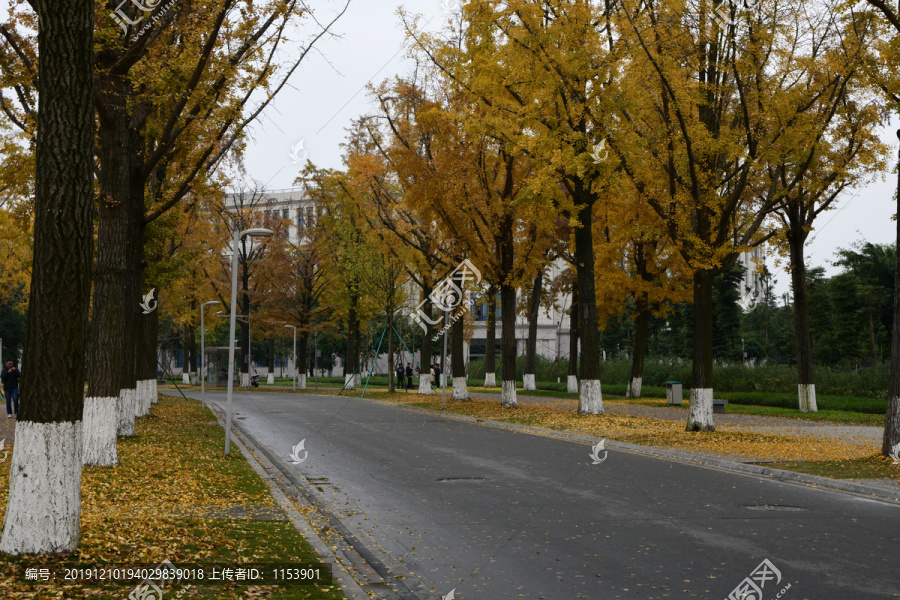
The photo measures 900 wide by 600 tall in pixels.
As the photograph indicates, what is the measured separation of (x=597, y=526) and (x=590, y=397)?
17.1 metres

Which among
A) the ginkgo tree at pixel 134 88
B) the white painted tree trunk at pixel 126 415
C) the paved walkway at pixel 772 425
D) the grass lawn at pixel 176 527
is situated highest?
the ginkgo tree at pixel 134 88

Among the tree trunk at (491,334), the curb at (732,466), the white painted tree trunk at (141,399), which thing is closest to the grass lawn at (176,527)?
the curb at (732,466)

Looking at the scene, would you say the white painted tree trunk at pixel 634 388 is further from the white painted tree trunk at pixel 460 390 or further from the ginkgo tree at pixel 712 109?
the ginkgo tree at pixel 712 109

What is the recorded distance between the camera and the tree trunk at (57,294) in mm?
7027

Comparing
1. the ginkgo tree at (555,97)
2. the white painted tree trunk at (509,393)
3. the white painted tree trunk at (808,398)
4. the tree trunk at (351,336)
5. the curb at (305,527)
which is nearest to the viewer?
the curb at (305,527)

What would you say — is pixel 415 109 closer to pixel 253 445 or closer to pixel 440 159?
pixel 440 159

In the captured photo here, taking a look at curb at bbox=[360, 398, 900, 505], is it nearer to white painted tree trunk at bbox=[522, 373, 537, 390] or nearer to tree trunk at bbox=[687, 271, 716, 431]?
tree trunk at bbox=[687, 271, 716, 431]

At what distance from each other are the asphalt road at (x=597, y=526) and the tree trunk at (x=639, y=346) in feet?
65.4

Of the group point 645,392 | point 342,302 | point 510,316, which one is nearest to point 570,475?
point 510,316

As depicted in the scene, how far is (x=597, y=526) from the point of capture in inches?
374

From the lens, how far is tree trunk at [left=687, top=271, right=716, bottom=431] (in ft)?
69.0

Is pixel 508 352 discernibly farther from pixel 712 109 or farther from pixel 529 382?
pixel 529 382

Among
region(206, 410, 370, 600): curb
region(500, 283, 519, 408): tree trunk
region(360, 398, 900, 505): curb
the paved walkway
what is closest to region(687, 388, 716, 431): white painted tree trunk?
the paved walkway

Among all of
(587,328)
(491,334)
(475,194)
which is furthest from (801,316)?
(491,334)
